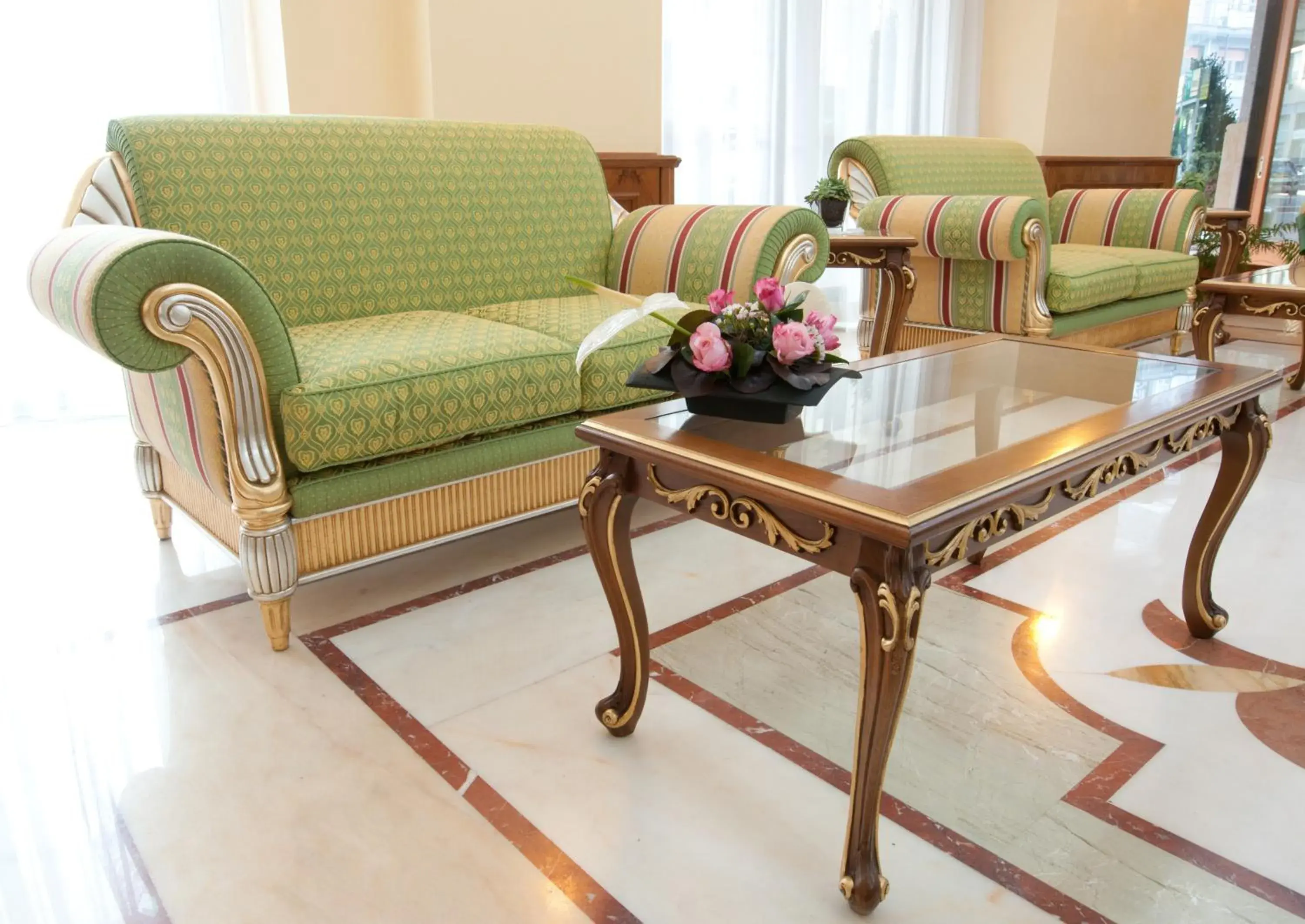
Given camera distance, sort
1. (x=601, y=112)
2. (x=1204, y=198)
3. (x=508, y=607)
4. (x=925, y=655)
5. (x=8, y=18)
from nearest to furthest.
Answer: (x=925, y=655), (x=508, y=607), (x=8, y=18), (x=601, y=112), (x=1204, y=198)

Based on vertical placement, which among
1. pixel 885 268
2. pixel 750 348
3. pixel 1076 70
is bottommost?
pixel 885 268

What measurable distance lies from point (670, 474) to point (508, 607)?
2.44 feet

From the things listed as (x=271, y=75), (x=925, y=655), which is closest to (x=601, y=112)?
(x=271, y=75)

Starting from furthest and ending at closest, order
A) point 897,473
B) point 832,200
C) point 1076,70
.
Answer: point 1076,70 < point 832,200 < point 897,473

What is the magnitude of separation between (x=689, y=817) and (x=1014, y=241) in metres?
2.49

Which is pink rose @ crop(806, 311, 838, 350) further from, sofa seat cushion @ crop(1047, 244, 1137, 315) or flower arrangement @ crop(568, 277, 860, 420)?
sofa seat cushion @ crop(1047, 244, 1137, 315)

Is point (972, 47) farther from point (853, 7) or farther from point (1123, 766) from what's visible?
point (1123, 766)

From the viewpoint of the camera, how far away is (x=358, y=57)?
10.7 ft

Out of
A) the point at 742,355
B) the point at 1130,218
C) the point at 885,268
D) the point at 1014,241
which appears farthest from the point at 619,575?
the point at 1130,218

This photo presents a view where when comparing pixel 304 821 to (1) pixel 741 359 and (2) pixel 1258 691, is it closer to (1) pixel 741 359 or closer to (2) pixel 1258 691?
(1) pixel 741 359

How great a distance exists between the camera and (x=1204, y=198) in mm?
4078

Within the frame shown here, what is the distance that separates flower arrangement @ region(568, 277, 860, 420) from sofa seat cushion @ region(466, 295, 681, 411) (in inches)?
28.0

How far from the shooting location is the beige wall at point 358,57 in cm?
313

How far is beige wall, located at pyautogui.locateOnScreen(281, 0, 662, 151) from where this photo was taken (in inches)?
125
